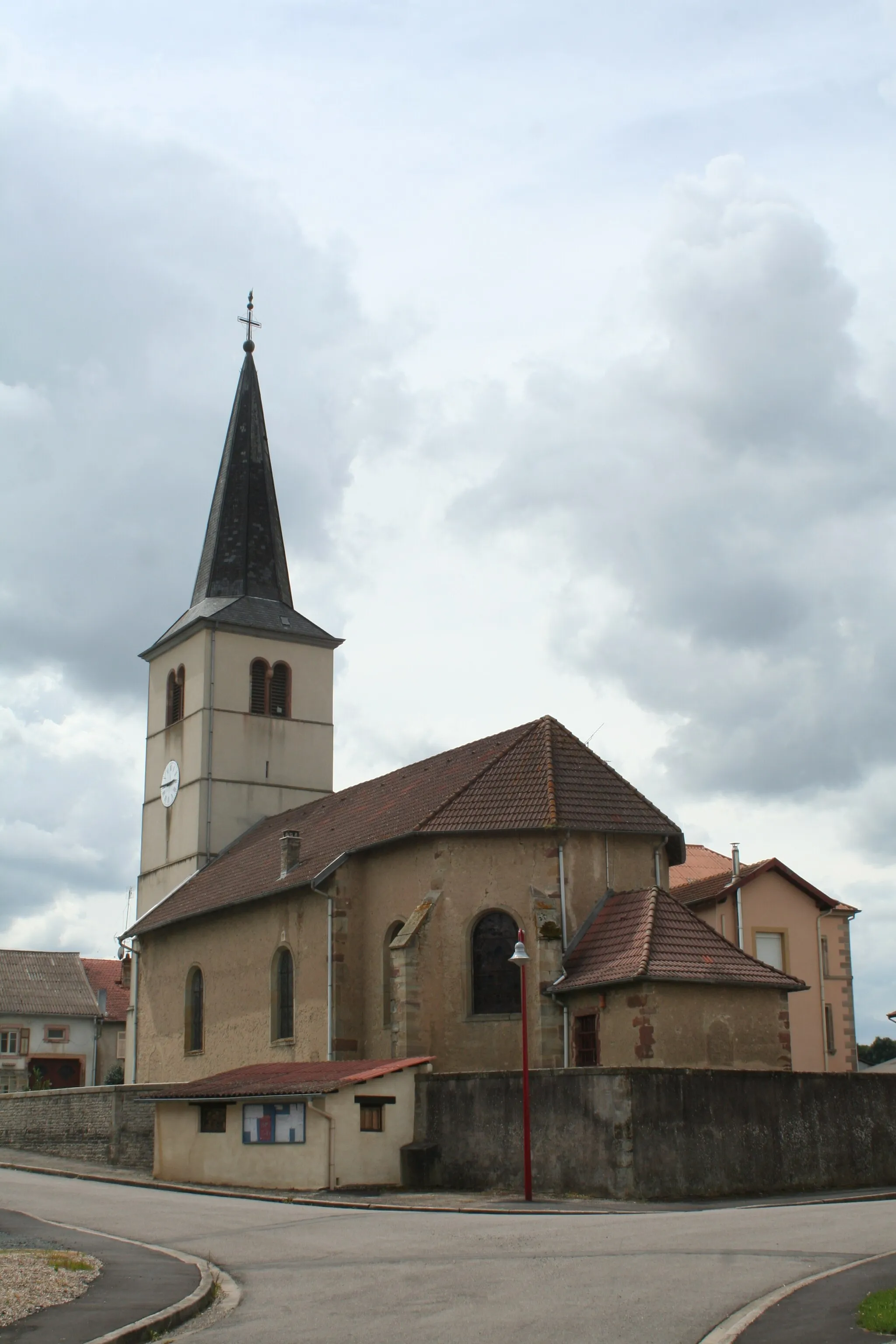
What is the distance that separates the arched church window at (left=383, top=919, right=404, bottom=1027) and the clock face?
16169 millimetres

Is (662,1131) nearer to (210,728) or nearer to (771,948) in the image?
(771,948)

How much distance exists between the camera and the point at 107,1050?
66812mm

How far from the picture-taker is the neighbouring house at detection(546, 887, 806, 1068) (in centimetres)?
2512

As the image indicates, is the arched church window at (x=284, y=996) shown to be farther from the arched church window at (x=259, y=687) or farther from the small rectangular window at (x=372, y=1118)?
the arched church window at (x=259, y=687)

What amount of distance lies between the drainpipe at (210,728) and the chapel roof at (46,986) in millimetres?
26828

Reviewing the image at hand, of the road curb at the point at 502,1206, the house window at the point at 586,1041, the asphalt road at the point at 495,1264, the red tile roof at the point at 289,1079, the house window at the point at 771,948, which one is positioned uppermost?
the house window at the point at 771,948

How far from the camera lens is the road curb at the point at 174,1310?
973cm

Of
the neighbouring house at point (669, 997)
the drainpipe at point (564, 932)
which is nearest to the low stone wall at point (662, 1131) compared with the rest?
the neighbouring house at point (669, 997)

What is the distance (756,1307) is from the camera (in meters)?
10.1

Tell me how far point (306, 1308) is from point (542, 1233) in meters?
5.49

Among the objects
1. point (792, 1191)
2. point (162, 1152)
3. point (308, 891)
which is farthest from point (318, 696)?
point (792, 1191)

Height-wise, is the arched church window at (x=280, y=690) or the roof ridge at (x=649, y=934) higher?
the arched church window at (x=280, y=690)

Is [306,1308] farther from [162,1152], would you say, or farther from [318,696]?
[318,696]

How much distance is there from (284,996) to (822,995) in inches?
591
